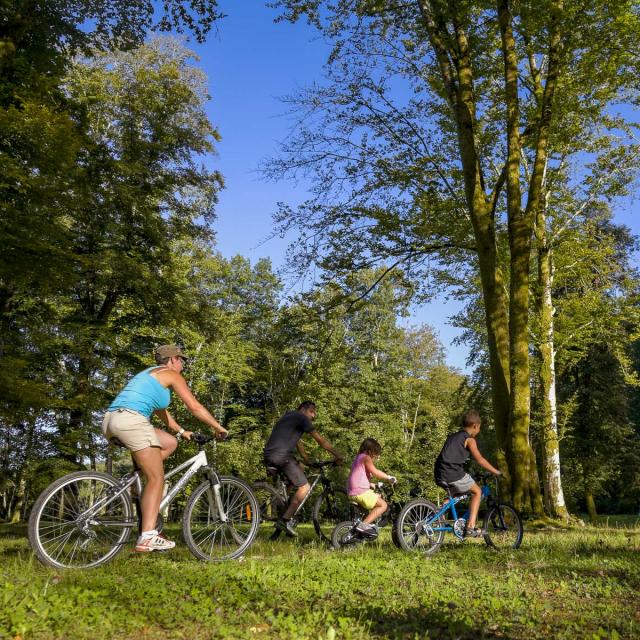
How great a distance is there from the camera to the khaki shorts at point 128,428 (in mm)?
5387

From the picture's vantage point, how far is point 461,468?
7992 mm

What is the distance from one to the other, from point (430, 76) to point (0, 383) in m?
11.7

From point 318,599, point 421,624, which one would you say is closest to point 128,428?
point 318,599

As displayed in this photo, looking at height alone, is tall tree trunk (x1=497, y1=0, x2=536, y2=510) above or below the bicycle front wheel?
above

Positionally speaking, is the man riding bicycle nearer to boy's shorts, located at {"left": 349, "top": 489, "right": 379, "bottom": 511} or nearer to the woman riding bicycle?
boy's shorts, located at {"left": 349, "top": 489, "right": 379, "bottom": 511}

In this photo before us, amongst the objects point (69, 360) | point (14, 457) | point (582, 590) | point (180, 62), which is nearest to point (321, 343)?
point (582, 590)

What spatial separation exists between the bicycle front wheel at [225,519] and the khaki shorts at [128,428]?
935 millimetres

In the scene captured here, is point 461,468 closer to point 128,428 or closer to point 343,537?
point 343,537

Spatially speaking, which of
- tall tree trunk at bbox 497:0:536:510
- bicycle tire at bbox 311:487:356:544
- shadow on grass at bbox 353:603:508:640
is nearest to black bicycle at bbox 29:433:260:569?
shadow on grass at bbox 353:603:508:640

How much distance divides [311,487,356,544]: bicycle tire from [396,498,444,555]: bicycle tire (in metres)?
1.75

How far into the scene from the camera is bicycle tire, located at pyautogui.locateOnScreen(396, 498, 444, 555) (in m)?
7.31

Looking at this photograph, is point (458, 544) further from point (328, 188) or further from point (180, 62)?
point (180, 62)

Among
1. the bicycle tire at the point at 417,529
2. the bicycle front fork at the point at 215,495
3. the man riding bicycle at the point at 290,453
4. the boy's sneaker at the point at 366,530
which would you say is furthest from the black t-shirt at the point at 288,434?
the bicycle front fork at the point at 215,495

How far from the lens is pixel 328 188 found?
14.8m
